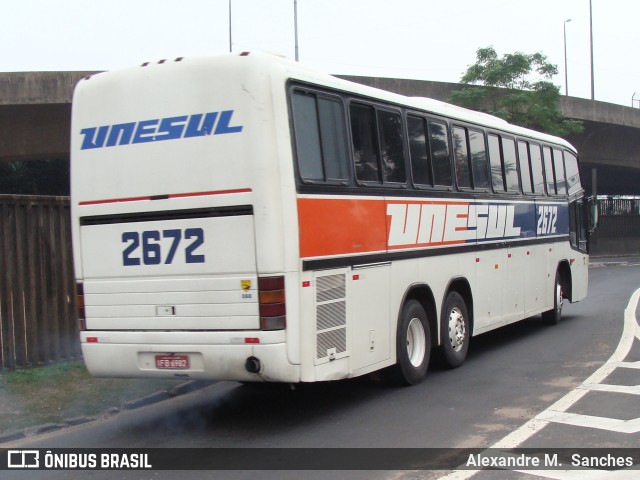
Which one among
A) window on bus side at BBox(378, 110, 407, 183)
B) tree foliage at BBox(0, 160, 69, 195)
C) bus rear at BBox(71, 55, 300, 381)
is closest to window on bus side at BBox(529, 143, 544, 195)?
window on bus side at BBox(378, 110, 407, 183)

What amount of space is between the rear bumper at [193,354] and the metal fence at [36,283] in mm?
2671

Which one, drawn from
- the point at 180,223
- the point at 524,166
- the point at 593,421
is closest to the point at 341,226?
the point at 180,223

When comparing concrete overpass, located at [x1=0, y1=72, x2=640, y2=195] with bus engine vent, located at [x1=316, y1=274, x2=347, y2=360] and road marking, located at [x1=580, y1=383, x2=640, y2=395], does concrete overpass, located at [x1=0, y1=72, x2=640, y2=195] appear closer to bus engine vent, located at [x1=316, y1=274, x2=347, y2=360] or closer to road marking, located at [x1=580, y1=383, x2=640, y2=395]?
bus engine vent, located at [x1=316, y1=274, x2=347, y2=360]

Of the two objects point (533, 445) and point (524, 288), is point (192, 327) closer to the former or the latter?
point (533, 445)

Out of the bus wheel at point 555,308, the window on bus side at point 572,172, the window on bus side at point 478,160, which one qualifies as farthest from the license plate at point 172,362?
the window on bus side at point 572,172

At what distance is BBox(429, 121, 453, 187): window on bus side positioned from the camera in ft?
32.1

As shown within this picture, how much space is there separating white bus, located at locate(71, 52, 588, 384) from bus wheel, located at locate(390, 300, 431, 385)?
25mm

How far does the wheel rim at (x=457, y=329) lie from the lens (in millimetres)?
10039

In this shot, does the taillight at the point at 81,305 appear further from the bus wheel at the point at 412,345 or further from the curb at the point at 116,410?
the bus wheel at the point at 412,345

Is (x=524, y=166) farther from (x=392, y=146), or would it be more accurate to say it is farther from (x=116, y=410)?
(x=116, y=410)

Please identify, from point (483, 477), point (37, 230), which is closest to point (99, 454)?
point (483, 477)

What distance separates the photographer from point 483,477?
5.65 m

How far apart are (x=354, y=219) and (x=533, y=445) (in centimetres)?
281

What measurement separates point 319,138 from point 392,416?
2884mm
